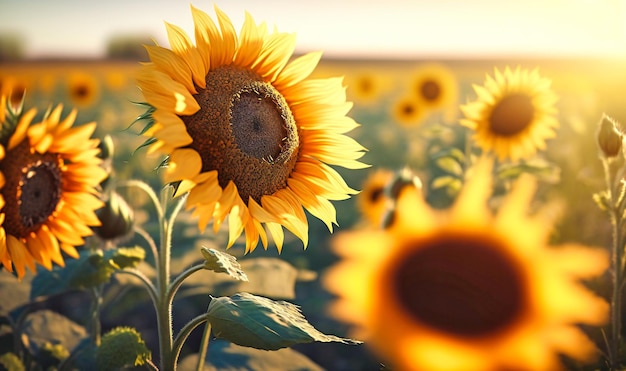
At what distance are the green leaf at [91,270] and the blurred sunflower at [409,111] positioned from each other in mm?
6627

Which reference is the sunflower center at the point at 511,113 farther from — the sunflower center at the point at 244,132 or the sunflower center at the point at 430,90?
the sunflower center at the point at 430,90

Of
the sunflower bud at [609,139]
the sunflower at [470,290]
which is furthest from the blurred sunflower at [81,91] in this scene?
the sunflower at [470,290]

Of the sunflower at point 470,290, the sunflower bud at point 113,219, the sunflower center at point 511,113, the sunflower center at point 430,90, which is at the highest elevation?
the sunflower center at point 430,90

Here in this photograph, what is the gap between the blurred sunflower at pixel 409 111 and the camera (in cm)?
837

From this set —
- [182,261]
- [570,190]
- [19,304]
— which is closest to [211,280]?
[182,261]

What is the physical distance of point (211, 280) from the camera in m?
3.03

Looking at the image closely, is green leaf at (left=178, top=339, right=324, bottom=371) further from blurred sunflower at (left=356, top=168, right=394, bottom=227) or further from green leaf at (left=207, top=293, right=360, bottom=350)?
blurred sunflower at (left=356, top=168, right=394, bottom=227)

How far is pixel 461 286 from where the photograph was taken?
0.72 meters

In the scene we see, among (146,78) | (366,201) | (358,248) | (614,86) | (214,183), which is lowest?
(366,201)

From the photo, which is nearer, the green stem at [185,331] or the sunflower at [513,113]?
the green stem at [185,331]

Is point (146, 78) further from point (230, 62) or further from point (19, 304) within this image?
point (19, 304)

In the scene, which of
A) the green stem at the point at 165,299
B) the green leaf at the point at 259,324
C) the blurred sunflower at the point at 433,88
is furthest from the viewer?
the blurred sunflower at the point at 433,88

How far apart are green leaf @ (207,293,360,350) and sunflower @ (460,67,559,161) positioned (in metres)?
2.85

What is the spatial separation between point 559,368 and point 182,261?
9.42 ft
